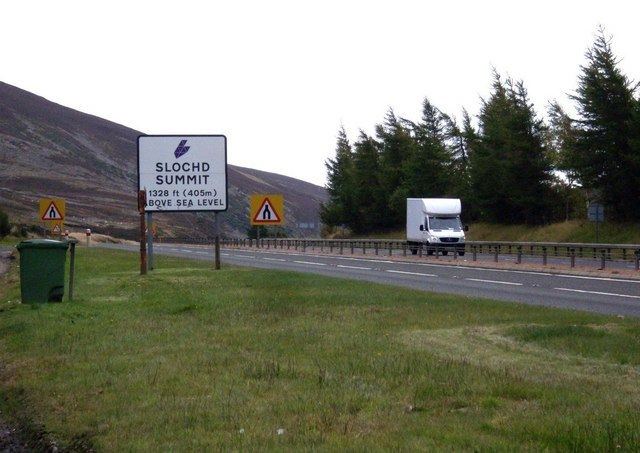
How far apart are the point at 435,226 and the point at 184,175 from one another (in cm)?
2219

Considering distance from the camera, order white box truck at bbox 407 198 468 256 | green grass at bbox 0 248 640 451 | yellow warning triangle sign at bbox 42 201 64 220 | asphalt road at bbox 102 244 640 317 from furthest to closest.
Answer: white box truck at bbox 407 198 468 256 < yellow warning triangle sign at bbox 42 201 64 220 < asphalt road at bbox 102 244 640 317 < green grass at bbox 0 248 640 451

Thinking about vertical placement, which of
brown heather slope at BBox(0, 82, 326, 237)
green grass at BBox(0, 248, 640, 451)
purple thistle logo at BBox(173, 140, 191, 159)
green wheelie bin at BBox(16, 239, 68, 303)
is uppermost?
brown heather slope at BBox(0, 82, 326, 237)

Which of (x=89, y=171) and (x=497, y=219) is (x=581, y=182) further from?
(x=89, y=171)

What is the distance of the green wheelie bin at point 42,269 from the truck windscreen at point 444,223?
34.7 m

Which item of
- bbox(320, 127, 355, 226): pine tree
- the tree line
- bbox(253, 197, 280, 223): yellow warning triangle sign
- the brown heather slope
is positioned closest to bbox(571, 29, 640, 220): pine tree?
the tree line

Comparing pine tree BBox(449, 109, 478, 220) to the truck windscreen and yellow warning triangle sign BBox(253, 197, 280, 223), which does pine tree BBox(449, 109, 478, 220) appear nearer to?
the truck windscreen

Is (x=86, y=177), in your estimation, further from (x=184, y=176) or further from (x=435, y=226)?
(x=184, y=176)

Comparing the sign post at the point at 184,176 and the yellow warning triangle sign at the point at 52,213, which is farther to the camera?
the yellow warning triangle sign at the point at 52,213

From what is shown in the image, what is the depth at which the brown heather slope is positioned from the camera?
4717 inches

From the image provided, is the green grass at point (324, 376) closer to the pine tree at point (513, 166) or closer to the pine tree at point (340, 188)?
the pine tree at point (513, 166)

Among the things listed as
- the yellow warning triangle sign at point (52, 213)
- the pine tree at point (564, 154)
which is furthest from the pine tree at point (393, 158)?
the yellow warning triangle sign at point (52, 213)

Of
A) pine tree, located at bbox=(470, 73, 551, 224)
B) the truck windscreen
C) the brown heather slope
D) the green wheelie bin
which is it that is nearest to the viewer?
the green wheelie bin

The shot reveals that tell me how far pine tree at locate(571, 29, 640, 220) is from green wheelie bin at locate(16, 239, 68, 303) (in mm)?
42346

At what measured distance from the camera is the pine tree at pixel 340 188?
95.1 meters
